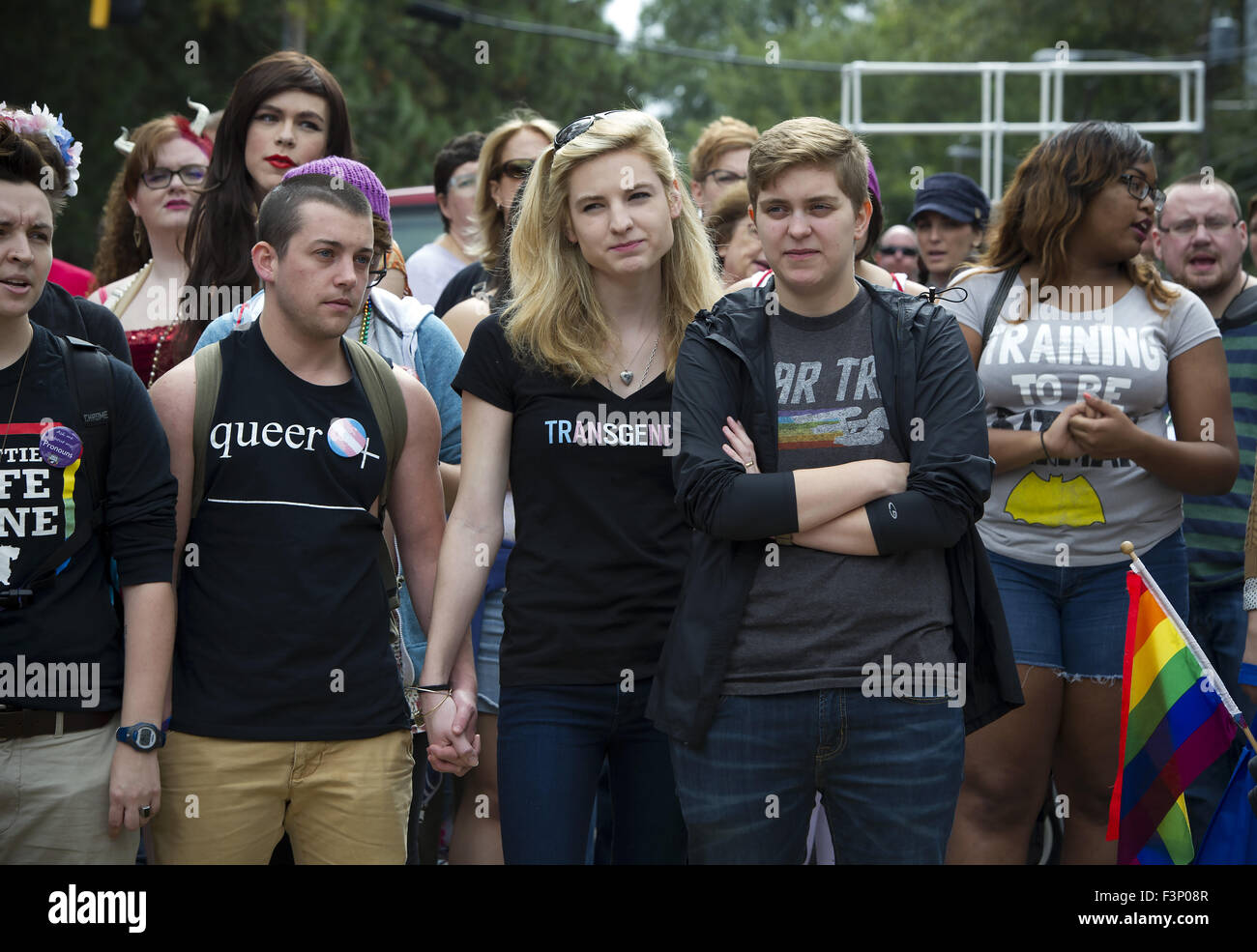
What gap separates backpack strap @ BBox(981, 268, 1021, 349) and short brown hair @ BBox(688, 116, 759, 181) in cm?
204

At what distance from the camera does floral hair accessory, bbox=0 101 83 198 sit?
3584 millimetres

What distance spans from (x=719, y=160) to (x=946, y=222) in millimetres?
1052

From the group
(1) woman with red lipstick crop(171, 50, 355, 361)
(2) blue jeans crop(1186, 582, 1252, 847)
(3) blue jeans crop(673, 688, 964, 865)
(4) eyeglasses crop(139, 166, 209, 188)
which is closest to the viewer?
(3) blue jeans crop(673, 688, 964, 865)

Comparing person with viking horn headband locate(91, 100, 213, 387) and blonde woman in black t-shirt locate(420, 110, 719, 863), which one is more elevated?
person with viking horn headband locate(91, 100, 213, 387)

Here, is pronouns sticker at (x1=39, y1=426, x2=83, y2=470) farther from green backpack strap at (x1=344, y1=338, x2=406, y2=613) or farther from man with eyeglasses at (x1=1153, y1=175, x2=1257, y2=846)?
man with eyeglasses at (x1=1153, y1=175, x2=1257, y2=846)

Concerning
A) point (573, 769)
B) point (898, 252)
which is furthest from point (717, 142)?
point (573, 769)

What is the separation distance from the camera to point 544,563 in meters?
3.57

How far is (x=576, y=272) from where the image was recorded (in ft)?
12.5

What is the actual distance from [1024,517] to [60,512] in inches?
99.8

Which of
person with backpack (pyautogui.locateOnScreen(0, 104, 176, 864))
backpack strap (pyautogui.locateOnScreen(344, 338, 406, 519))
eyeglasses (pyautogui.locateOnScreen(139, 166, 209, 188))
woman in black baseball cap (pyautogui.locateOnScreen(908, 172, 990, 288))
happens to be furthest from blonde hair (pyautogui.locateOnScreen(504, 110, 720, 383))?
woman in black baseball cap (pyautogui.locateOnScreen(908, 172, 990, 288))

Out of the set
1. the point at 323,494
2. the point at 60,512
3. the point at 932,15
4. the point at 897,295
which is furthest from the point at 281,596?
the point at 932,15

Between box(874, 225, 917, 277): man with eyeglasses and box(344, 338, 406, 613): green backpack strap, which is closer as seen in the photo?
box(344, 338, 406, 613): green backpack strap

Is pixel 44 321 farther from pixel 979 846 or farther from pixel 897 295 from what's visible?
pixel 979 846

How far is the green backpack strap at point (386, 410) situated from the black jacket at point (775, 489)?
67 cm
